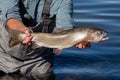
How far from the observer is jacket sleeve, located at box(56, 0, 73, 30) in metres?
7.73

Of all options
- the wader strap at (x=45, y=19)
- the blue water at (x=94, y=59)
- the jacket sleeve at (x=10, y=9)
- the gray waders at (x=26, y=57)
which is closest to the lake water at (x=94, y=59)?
the blue water at (x=94, y=59)

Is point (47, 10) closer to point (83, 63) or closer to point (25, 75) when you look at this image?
point (25, 75)

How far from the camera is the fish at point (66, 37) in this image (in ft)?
22.9

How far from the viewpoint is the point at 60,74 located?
917 centimetres

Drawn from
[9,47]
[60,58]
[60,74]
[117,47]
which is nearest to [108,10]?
[117,47]

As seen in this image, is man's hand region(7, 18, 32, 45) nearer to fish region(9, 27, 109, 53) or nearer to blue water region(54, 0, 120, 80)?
fish region(9, 27, 109, 53)

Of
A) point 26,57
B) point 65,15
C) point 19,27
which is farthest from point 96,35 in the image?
point 26,57

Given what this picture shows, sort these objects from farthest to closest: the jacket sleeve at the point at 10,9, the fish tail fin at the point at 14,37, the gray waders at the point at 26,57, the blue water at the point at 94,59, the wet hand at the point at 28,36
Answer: the blue water at the point at 94,59 → the gray waders at the point at 26,57 → the jacket sleeve at the point at 10,9 → the fish tail fin at the point at 14,37 → the wet hand at the point at 28,36

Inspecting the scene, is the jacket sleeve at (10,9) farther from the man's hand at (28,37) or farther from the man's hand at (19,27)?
the man's hand at (28,37)

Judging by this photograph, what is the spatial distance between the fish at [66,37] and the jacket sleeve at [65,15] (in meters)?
0.63

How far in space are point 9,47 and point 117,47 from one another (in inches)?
135

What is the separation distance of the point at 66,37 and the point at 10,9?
3.01ft

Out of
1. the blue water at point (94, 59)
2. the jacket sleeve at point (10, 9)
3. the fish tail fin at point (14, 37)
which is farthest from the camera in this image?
the blue water at point (94, 59)

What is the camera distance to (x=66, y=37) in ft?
23.2
